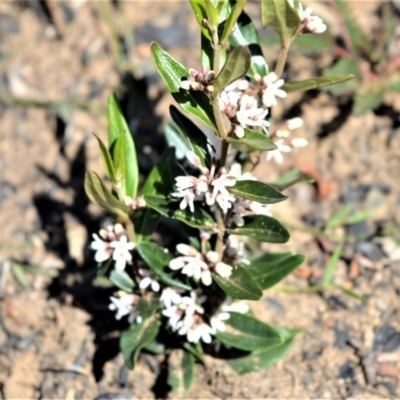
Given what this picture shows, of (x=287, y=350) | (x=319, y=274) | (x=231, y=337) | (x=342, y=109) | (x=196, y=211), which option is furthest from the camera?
(x=342, y=109)

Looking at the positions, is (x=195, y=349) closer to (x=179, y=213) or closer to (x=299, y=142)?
(x=179, y=213)

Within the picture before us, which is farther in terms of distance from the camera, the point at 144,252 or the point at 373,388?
the point at 373,388

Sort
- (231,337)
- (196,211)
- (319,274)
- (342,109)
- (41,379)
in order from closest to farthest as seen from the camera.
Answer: (196,211), (231,337), (41,379), (319,274), (342,109)

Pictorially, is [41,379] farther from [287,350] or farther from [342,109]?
[342,109]

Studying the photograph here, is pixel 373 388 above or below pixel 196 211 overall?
below

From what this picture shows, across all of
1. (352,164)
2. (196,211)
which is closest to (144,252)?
(196,211)

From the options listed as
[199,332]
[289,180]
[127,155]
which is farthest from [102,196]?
[289,180]

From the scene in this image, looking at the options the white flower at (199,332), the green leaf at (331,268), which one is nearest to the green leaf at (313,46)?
the green leaf at (331,268)
